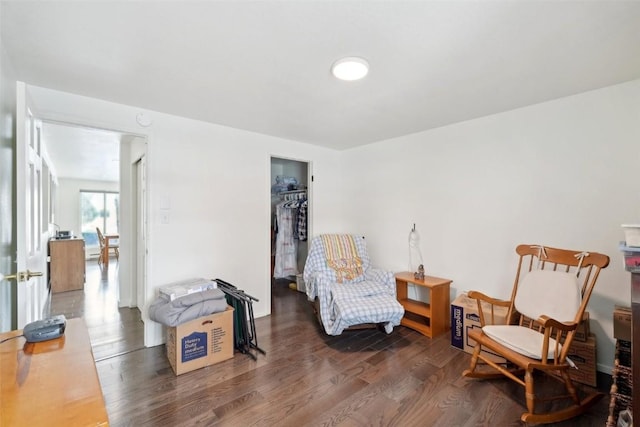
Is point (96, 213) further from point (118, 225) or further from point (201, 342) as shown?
point (201, 342)

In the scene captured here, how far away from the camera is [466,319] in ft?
8.30

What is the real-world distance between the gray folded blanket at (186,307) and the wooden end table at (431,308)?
6.42 ft

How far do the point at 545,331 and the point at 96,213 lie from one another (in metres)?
10.7

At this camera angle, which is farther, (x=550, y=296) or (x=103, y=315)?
(x=103, y=315)

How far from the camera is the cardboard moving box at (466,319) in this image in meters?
2.43

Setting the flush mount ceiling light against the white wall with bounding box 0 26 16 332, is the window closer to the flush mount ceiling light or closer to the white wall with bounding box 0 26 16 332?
the white wall with bounding box 0 26 16 332

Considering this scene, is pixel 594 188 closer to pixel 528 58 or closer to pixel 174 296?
pixel 528 58

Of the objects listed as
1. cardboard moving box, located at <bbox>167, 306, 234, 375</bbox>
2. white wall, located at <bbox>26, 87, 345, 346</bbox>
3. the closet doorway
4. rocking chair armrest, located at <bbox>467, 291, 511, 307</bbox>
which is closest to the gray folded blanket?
cardboard moving box, located at <bbox>167, 306, 234, 375</bbox>

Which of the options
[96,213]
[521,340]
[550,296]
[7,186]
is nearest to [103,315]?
[7,186]

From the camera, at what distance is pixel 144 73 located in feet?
6.37

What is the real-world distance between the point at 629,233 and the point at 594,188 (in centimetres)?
93

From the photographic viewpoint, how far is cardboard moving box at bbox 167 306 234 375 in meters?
2.18

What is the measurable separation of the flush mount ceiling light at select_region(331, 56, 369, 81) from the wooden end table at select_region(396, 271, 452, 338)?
82.5 inches

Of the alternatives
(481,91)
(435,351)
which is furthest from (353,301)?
(481,91)
